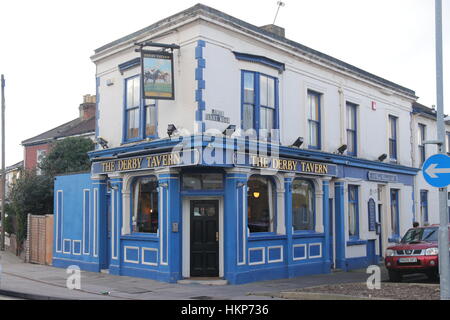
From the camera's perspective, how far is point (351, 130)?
2209 centimetres

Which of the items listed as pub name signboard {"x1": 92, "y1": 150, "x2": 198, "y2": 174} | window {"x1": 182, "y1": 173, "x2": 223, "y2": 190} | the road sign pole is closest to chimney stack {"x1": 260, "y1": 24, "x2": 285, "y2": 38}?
window {"x1": 182, "y1": 173, "x2": 223, "y2": 190}

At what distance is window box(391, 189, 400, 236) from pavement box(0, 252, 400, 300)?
5966mm

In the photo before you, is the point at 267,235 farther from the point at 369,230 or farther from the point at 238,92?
the point at 369,230

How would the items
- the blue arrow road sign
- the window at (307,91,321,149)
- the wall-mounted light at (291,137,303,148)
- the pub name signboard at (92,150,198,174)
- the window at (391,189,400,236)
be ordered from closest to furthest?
the blue arrow road sign < the pub name signboard at (92,150,198,174) < the wall-mounted light at (291,137,303,148) < the window at (307,91,321,149) < the window at (391,189,400,236)

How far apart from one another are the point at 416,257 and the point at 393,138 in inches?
378

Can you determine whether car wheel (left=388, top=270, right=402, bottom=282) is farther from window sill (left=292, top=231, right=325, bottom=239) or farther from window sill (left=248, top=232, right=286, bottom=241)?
window sill (left=248, top=232, right=286, bottom=241)

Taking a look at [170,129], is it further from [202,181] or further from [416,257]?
[416,257]

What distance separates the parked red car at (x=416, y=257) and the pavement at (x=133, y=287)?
1.07 meters

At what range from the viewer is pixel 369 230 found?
2244 cm

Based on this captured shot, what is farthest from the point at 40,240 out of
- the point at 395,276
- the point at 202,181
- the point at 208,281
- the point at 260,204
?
the point at 395,276

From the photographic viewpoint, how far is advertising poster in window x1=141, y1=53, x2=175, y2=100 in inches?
627

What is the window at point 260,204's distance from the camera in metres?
17.1
